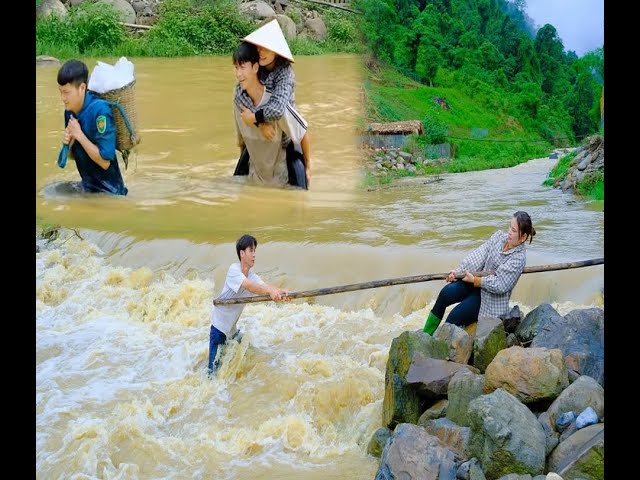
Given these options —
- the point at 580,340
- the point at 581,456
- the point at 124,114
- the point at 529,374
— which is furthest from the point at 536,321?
the point at 124,114

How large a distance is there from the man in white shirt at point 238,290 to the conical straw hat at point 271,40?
1008 mm

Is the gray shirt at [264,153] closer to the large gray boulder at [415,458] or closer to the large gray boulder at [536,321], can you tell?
the large gray boulder at [536,321]

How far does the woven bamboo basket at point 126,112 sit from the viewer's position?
4680mm

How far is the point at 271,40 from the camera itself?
4262mm

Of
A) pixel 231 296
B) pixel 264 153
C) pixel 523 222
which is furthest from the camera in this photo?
pixel 264 153

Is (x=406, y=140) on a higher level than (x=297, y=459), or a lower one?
higher

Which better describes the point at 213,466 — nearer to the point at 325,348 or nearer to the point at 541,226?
the point at 325,348

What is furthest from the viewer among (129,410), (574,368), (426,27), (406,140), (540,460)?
(426,27)

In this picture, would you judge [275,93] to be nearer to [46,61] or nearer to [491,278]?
[491,278]

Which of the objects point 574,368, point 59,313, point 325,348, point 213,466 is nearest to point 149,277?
point 59,313

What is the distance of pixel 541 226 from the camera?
4.50m

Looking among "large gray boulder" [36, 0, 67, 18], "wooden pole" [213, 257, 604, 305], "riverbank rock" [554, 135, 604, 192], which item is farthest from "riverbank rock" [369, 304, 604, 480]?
"large gray boulder" [36, 0, 67, 18]

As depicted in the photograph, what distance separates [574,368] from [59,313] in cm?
253

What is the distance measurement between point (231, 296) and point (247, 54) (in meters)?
1.21
